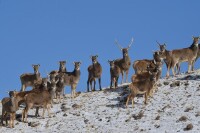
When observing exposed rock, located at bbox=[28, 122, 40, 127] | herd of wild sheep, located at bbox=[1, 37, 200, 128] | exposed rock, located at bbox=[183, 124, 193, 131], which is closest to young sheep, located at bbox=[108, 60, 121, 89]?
herd of wild sheep, located at bbox=[1, 37, 200, 128]

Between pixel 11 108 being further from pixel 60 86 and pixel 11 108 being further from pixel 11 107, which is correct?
pixel 60 86

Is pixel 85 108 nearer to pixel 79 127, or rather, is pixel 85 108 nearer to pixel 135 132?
Answer: pixel 79 127

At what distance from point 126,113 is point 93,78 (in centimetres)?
785

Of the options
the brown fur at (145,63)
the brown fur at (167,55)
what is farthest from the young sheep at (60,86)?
the brown fur at (167,55)

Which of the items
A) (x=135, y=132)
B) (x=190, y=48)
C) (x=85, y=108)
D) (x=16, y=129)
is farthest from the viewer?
(x=190, y=48)

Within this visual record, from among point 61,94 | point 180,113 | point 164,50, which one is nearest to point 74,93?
point 61,94

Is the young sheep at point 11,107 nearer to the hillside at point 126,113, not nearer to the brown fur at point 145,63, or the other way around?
the hillside at point 126,113

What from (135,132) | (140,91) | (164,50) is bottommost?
(135,132)

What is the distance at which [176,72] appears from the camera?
129 ft

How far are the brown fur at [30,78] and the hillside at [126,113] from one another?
3.52 metres

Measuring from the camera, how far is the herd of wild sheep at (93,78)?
31641 millimetres

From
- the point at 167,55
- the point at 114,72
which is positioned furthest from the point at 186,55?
the point at 114,72

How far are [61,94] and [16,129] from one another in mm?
7356

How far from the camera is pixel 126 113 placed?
30.9 meters
